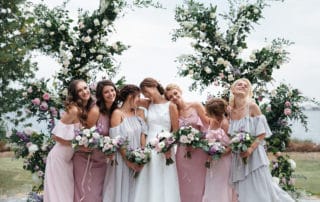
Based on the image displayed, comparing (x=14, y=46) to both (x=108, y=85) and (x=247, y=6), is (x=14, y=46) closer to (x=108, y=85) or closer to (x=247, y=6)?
(x=108, y=85)

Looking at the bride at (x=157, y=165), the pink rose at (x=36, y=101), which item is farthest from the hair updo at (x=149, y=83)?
the pink rose at (x=36, y=101)

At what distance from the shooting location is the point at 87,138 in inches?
223

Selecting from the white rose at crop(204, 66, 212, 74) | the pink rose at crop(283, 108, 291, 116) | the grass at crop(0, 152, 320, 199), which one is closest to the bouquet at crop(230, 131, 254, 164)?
the pink rose at crop(283, 108, 291, 116)

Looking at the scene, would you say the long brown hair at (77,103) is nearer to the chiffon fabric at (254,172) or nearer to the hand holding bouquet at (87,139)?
the hand holding bouquet at (87,139)

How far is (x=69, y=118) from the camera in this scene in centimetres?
586

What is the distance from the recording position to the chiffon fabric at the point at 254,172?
5.97 meters

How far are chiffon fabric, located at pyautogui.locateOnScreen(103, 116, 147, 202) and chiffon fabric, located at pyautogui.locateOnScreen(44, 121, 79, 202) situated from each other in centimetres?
47

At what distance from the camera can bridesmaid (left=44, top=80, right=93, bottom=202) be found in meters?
5.86

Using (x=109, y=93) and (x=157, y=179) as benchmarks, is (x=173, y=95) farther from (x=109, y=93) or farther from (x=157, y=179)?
(x=157, y=179)

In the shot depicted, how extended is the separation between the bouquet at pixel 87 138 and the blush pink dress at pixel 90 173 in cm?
25

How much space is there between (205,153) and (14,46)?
2982 millimetres

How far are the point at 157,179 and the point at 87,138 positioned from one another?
102 centimetres

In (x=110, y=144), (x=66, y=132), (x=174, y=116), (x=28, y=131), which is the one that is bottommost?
(x=110, y=144)

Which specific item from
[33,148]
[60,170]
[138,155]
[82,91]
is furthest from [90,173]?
[33,148]
